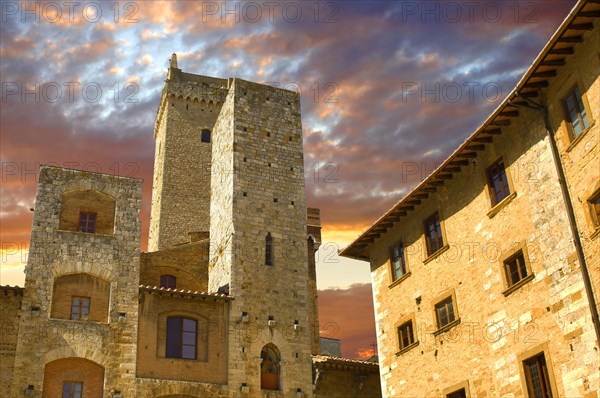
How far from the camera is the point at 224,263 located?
97.9ft

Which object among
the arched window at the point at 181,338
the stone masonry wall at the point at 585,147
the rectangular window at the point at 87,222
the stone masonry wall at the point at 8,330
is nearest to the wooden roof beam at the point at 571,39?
the stone masonry wall at the point at 585,147

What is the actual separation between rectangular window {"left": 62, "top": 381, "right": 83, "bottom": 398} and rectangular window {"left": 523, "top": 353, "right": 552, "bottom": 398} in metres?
16.1

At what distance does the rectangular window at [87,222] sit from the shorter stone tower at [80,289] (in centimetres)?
4

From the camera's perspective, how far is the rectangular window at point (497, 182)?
1978cm

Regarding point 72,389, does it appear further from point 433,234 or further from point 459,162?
point 459,162

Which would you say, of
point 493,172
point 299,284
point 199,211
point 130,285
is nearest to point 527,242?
point 493,172

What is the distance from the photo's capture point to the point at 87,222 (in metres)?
27.9

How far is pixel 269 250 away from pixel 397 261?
299 inches

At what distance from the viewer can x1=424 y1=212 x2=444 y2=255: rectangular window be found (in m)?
22.4

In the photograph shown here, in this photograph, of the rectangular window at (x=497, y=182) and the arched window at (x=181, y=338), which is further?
the arched window at (x=181, y=338)

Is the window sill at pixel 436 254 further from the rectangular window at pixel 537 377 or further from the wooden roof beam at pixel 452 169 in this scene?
the rectangular window at pixel 537 377

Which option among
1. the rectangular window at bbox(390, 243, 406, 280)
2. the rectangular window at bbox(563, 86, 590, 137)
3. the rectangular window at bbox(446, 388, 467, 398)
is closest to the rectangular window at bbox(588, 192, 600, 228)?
the rectangular window at bbox(563, 86, 590, 137)

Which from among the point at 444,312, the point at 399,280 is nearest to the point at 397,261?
the point at 399,280

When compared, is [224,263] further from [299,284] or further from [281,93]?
[281,93]
